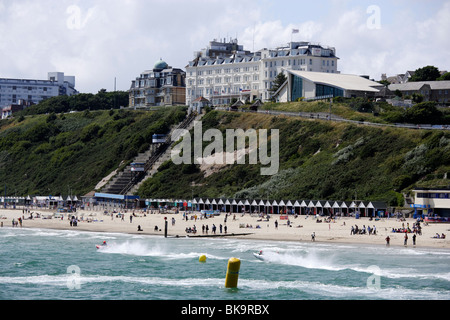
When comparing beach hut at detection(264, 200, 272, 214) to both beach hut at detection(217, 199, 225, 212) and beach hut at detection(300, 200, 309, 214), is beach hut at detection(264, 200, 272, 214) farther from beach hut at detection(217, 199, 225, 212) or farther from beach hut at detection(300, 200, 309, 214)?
beach hut at detection(217, 199, 225, 212)

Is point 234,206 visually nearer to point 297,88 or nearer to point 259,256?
point 259,256

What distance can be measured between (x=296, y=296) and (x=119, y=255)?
Result: 2042 cm

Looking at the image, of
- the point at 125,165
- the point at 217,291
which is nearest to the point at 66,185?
the point at 125,165

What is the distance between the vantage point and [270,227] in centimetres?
6638

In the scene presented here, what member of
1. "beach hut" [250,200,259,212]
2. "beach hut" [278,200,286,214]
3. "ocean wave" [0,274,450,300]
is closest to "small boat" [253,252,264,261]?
"ocean wave" [0,274,450,300]

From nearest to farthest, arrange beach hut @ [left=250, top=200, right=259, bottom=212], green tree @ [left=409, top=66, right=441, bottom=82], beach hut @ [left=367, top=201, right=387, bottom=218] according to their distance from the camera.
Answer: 1. beach hut @ [left=367, top=201, right=387, bottom=218]
2. beach hut @ [left=250, top=200, right=259, bottom=212]
3. green tree @ [left=409, top=66, right=441, bottom=82]

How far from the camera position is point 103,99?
182250 mm

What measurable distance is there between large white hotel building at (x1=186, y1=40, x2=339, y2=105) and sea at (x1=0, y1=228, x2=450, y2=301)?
78520 mm

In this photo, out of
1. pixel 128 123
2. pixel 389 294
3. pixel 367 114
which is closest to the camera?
pixel 389 294

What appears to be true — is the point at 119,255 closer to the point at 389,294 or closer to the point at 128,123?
the point at 389,294

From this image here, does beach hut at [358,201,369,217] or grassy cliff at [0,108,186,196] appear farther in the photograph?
grassy cliff at [0,108,186,196]

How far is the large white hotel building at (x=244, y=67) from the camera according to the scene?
132 m

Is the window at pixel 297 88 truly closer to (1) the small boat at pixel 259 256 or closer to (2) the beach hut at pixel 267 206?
(2) the beach hut at pixel 267 206

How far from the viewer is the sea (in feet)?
117
